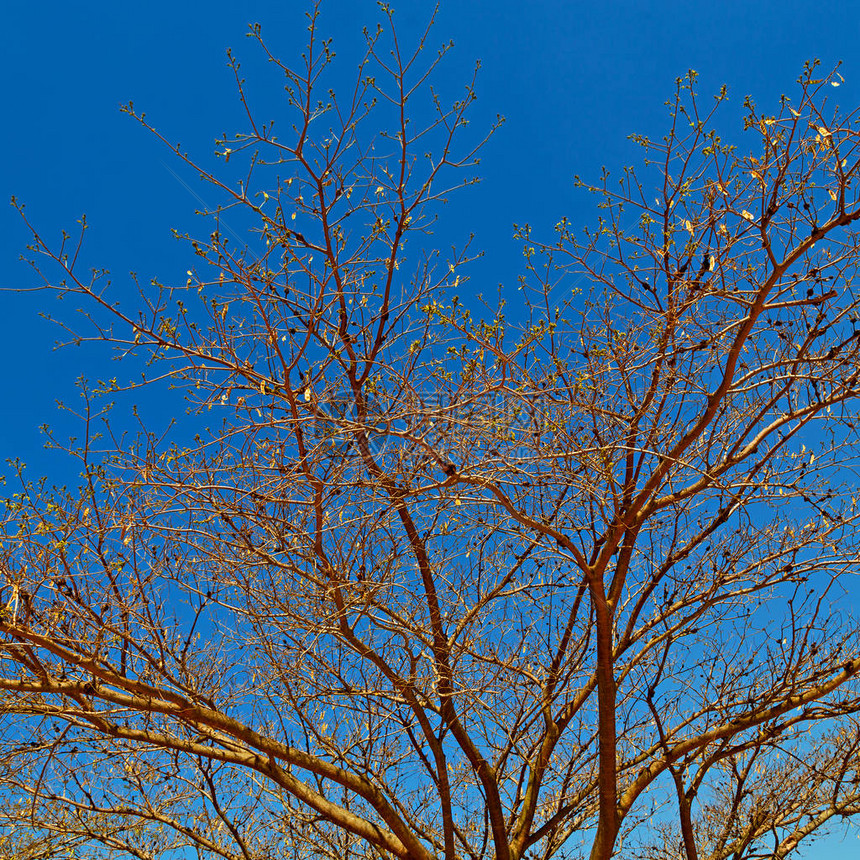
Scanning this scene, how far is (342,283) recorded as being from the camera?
5141mm

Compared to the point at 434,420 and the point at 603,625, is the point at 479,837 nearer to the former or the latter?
the point at 603,625

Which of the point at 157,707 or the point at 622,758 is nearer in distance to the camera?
the point at 157,707

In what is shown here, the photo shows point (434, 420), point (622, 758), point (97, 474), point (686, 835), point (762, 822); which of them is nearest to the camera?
point (434, 420)

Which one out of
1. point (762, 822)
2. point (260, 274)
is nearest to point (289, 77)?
point (260, 274)

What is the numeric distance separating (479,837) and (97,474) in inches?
244

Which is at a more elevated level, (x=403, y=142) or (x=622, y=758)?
(x=403, y=142)

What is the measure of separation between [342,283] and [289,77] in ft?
4.32

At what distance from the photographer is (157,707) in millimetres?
5031

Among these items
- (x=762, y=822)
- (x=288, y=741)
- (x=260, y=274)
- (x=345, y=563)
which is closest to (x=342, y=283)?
(x=260, y=274)

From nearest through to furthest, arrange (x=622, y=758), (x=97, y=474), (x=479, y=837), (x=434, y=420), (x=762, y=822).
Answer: (x=434, y=420)
(x=97, y=474)
(x=762, y=822)
(x=622, y=758)
(x=479, y=837)

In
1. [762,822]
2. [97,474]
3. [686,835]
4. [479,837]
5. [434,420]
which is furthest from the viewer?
[479,837]

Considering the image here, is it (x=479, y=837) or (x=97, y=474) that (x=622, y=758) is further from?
(x=97, y=474)

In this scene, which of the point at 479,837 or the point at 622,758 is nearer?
the point at 622,758

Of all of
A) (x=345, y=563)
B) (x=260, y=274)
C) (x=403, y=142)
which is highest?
(x=403, y=142)
